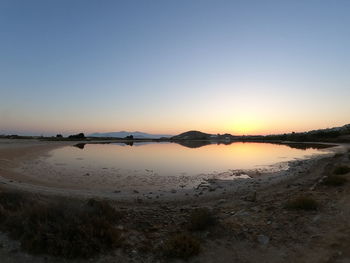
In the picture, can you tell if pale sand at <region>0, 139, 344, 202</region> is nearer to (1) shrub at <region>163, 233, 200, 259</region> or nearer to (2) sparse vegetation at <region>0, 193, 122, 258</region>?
(2) sparse vegetation at <region>0, 193, 122, 258</region>

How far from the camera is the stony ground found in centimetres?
632

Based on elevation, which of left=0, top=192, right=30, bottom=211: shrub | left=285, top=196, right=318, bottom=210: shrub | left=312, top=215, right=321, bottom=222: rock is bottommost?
left=312, top=215, right=321, bottom=222: rock

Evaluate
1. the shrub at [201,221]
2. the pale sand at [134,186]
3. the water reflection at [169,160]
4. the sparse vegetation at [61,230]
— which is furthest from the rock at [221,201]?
the water reflection at [169,160]

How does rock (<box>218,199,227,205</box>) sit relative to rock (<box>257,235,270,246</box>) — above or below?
below

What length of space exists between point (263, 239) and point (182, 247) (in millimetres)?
2138

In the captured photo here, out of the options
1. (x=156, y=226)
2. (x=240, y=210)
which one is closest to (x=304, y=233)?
(x=240, y=210)

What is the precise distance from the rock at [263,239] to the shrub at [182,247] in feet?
5.21

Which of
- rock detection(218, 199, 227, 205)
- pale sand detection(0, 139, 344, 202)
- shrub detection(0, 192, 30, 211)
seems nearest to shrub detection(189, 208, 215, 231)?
rock detection(218, 199, 227, 205)

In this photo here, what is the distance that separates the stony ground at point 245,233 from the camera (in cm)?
632

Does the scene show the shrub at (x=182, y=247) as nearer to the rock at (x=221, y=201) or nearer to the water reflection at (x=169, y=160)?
the rock at (x=221, y=201)

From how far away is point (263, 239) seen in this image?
284 inches

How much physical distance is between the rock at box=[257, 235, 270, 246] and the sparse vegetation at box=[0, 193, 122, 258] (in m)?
3.35

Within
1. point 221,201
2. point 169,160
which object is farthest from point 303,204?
point 169,160

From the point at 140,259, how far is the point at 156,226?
1.91 metres
